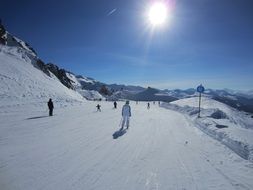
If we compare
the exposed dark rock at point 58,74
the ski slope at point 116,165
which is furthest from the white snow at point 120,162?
the exposed dark rock at point 58,74

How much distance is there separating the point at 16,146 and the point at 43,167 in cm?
305

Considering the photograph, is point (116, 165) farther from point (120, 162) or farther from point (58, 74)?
point (58, 74)

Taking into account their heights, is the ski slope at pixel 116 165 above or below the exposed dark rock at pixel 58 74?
below

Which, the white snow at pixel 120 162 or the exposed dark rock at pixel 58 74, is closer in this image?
the white snow at pixel 120 162

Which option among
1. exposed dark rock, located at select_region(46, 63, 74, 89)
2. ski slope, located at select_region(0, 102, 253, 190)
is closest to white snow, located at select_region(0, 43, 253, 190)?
ski slope, located at select_region(0, 102, 253, 190)

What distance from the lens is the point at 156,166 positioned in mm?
7238

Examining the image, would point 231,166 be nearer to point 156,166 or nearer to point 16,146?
point 156,166

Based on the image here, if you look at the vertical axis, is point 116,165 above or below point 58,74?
below

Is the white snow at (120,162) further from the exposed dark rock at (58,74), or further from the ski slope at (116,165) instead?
the exposed dark rock at (58,74)

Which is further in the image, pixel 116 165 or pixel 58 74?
pixel 58 74

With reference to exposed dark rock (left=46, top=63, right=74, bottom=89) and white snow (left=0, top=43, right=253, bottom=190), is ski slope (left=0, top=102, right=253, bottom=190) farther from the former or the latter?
exposed dark rock (left=46, top=63, right=74, bottom=89)

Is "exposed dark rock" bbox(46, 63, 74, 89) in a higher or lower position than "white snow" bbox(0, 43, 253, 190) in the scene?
higher

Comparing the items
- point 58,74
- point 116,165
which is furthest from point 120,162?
point 58,74

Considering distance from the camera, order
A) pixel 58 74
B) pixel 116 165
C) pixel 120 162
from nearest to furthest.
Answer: pixel 116 165, pixel 120 162, pixel 58 74
